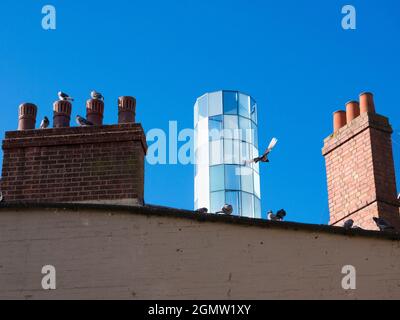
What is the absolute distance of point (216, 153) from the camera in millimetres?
31078

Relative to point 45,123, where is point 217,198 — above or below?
above

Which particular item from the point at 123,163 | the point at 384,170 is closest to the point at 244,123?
A: the point at 384,170

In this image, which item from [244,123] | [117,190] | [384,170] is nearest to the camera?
[117,190]

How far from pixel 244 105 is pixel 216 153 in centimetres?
245

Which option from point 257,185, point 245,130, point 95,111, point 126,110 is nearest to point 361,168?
point 126,110

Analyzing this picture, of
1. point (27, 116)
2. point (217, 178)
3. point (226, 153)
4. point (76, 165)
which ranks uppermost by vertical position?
point (226, 153)

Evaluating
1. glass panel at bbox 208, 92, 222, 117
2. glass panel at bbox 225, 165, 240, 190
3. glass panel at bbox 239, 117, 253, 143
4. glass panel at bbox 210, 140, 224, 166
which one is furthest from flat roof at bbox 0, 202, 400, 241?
glass panel at bbox 208, 92, 222, 117

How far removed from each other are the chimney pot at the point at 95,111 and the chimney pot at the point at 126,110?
0.37m

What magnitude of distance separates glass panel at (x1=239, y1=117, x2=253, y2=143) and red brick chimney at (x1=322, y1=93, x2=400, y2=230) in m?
15.4

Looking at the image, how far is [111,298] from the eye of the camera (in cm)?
1005

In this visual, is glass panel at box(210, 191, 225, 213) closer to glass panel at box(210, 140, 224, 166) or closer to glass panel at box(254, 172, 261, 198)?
glass panel at box(210, 140, 224, 166)

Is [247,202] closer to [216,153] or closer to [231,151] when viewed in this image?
[231,151]

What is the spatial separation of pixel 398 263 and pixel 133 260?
3.27 meters
